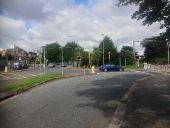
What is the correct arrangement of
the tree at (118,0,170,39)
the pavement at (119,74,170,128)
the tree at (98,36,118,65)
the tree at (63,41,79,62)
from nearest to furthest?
the pavement at (119,74,170,128)
the tree at (118,0,170,39)
the tree at (98,36,118,65)
the tree at (63,41,79,62)

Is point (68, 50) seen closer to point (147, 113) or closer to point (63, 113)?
point (63, 113)

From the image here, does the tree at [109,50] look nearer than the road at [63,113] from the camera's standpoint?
No

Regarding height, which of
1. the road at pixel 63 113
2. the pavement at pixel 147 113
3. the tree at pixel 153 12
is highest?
the tree at pixel 153 12

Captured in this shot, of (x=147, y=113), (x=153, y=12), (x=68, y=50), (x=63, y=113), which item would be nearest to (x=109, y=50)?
(x=68, y=50)

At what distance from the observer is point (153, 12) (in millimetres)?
19000

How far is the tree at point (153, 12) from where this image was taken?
18.3m

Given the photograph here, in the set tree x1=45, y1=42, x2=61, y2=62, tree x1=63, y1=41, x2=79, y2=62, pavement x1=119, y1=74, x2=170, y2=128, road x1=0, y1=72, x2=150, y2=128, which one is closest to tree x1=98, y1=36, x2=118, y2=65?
tree x1=63, y1=41, x2=79, y2=62

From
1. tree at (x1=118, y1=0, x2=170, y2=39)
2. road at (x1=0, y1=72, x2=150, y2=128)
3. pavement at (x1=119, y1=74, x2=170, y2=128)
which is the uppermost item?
tree at (x1=118, y1=0, x2=170, y2=39)

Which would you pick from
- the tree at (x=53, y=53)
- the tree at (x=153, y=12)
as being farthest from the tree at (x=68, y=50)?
the tree at (x=153, y=12)

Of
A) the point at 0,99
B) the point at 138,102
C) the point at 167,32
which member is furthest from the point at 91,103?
the point at 0,99

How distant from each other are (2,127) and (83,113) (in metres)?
3.91

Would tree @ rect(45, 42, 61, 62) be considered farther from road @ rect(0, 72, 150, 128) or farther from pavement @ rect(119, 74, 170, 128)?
pavement @ rect(119, 74, 170, 128)

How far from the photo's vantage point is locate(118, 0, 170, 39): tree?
18297mm

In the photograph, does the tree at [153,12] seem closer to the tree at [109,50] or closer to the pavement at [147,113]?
the pavement at [147,113]
